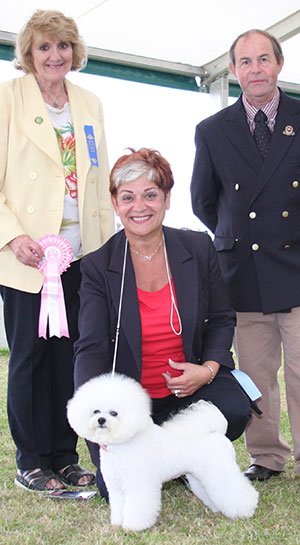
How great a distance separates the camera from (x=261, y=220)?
7.59 feet

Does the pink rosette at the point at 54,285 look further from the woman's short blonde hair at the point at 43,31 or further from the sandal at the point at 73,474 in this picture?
the woman's short blonde hair at the point at 43,31

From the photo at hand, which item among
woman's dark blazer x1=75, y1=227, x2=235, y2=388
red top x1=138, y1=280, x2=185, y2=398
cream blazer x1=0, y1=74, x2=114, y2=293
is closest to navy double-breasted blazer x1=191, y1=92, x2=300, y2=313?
woman's dark blazer x1=75, y1=227, x2=235, y2=388

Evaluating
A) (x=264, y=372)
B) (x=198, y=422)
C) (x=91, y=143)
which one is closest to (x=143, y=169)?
(x=91, y=143)

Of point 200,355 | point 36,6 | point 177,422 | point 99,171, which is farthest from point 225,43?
point 177,422

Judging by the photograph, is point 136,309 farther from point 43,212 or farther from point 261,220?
point 261,220

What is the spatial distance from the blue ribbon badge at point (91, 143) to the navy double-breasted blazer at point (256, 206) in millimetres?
435

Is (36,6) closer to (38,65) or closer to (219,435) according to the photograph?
(38,65)

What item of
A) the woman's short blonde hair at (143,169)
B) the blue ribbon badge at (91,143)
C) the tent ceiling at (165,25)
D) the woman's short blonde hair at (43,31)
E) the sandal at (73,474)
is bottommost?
the sandal at (73,474)

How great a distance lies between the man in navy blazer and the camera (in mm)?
2287

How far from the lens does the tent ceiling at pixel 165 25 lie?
453cm

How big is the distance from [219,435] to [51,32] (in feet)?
4.84

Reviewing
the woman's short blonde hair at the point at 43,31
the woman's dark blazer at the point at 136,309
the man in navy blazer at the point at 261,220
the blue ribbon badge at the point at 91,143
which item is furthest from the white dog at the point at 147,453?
the woman's short blonde hair at the point at 43,31

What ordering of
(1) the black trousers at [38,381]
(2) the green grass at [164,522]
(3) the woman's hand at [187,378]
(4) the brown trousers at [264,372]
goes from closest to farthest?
(2) the green grass at [164,522] < (3) the woman's hand at [187,378] < (1) the black trousers at [38,381] < (4) the brown trousers at [264,372]

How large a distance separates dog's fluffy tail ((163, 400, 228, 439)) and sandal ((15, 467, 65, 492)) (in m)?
0.66
